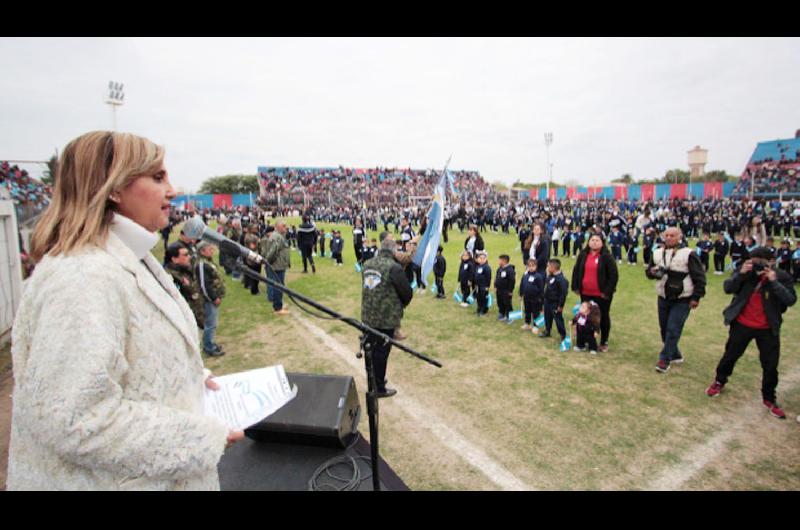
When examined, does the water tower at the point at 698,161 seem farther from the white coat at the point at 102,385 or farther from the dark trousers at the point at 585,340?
the white coat at the point at 102,385

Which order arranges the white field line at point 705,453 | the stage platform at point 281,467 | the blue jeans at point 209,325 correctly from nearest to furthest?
1. the stage platform at point 281,467
2. the white field line at point 705,453
3. the blue jeans at point 209,325

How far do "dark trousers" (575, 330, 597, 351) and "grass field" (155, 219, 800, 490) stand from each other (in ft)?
0.77

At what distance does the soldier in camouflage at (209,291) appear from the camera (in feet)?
21.8

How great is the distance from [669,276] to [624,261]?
11224 millimetres

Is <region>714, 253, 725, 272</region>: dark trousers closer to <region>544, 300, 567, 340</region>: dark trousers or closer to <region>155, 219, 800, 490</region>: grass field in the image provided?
<region>155, 219, 800, 490</region>: grass field

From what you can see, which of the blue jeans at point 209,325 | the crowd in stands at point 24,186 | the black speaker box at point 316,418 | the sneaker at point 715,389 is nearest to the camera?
the black speaker box at point 316,418

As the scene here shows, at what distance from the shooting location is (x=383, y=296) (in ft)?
16.6

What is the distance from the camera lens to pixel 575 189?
6053 centimetres

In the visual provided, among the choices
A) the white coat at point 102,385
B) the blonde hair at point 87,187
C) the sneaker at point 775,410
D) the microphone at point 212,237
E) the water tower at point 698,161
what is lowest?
the sneaker at point 775,410

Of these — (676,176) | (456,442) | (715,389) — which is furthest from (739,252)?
(676,176)

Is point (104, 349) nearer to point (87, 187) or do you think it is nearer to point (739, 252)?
point (87, 187)

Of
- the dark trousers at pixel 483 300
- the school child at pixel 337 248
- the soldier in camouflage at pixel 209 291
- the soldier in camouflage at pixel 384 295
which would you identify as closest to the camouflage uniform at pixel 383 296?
the soldier in camouflage at pixel 384 295

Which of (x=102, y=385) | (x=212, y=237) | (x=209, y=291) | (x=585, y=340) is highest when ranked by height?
(x=212, y=237)

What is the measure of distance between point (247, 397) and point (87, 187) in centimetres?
107
